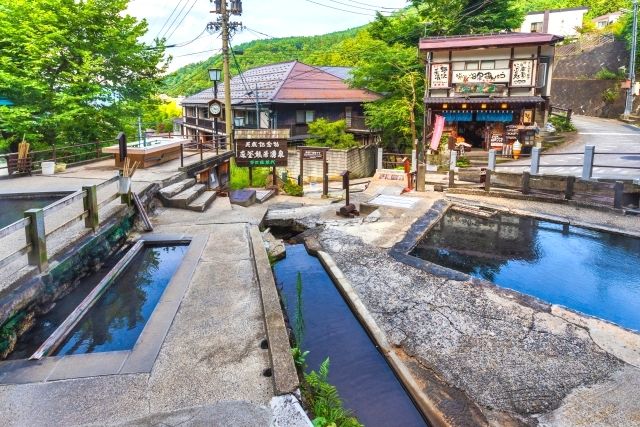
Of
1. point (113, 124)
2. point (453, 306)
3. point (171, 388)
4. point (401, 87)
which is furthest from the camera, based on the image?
point (401, 87)

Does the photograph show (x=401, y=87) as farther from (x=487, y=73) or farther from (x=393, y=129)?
(x=487, y=73)

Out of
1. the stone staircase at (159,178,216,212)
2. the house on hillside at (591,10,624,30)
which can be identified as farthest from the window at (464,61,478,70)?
the house on hillside at (591,10,624,30)

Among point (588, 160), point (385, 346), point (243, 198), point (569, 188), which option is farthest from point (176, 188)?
point (588, 160)

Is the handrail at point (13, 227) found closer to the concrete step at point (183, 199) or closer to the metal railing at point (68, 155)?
the concrete step at point (183, 199)

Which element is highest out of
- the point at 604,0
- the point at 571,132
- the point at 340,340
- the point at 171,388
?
the point at 604,0

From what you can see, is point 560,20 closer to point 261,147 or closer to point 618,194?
point 618,194

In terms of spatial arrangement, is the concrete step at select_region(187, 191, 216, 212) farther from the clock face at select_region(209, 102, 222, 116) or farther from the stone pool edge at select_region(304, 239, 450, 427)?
the clock face at select_region(209, 102, 222, 116)

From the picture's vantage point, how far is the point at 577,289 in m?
9.32

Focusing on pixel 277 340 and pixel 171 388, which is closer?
pixel 171 388

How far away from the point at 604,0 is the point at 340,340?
5837 cm

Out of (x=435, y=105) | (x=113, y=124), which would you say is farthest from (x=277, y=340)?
(x=435, y=105)

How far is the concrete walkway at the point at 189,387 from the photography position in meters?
4.25

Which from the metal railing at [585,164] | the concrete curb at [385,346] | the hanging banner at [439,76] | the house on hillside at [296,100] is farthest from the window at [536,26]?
the concrete curb at [385,346]

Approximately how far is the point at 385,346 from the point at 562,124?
28028mm
